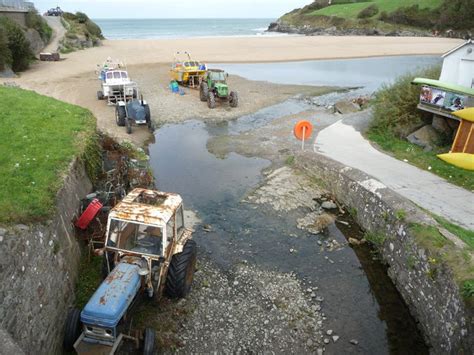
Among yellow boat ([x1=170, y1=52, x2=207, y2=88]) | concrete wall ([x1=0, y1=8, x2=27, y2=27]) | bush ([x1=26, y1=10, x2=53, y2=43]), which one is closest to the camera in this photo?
yellow boat ([x1=170, y1=52, x2=207, y2=88])

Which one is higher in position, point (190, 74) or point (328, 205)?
point (190, 74)

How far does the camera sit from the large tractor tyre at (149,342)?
6.09 m

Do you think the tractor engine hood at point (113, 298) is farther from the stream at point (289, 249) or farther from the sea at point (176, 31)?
the sea at point (176, 31)

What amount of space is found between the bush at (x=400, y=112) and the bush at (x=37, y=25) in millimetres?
37457

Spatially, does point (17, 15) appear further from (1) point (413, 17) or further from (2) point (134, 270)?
(1) point (413, 17)

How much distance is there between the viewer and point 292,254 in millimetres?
9219

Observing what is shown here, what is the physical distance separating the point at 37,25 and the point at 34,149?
127 ft

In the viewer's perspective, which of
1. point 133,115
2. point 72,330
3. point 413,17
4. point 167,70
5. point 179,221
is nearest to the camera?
point 72,330

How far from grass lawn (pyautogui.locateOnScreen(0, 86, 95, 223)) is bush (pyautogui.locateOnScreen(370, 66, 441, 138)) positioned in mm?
11273

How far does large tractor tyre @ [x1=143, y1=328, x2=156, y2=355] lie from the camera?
609 centimetres

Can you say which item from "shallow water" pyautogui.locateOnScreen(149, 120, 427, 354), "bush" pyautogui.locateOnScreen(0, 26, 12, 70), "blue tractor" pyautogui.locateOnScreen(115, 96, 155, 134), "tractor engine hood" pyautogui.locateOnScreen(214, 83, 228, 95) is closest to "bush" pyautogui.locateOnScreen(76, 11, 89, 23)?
"bush" pyautogui.locateOnScreen(0, 26, 12, 70)

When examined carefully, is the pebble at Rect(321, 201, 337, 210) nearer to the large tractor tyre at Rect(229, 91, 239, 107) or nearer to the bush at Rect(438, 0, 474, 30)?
the large tractor tyre at Rect(229, 91, 239, 107)

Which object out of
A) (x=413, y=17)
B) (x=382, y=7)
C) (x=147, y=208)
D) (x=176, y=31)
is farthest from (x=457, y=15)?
(x=147, y=208)

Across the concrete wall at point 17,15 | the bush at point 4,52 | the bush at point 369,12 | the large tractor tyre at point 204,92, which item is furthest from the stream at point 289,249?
the bush at point 369,12
